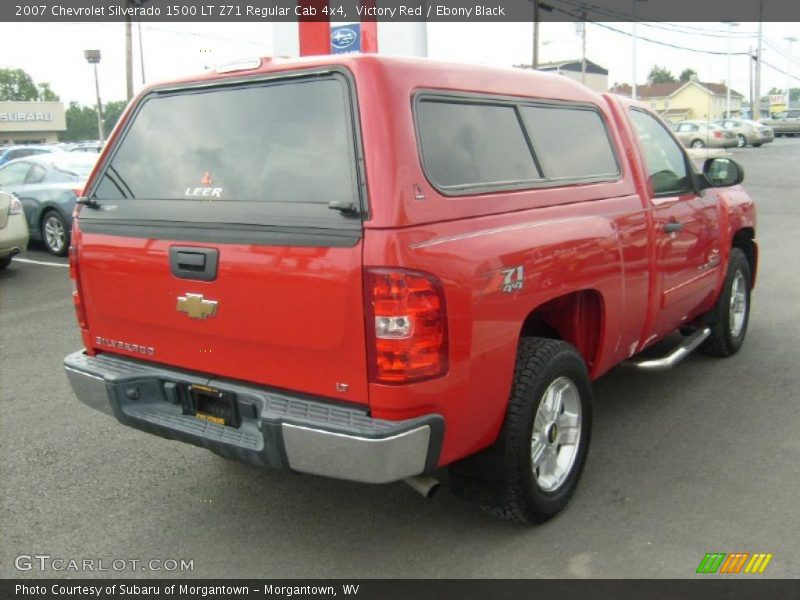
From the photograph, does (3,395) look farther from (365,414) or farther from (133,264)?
(365,414)

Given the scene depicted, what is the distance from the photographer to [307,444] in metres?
2.82

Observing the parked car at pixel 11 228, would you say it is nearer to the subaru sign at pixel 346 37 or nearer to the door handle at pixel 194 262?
the subaru sign at pixel 346 37

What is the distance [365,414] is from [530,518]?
102cm

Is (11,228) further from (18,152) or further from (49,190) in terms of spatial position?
(18,152)

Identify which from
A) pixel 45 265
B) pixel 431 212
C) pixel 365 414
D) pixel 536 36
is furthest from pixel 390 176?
pixel 536 36

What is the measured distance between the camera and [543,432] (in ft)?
Answer: 11.5

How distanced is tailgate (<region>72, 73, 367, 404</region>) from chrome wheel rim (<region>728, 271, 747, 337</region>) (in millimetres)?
3883

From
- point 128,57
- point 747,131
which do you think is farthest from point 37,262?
point 747,131

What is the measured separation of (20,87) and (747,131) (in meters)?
103

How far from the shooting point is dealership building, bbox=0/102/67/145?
80875 millimetres

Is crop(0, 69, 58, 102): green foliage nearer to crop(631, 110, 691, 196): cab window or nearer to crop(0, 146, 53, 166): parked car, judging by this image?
crop(0, 146, 53, 166): parked car

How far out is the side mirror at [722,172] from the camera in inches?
209

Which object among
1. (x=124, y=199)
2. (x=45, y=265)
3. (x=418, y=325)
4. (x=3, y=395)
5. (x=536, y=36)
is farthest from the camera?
(x=536, y=36)

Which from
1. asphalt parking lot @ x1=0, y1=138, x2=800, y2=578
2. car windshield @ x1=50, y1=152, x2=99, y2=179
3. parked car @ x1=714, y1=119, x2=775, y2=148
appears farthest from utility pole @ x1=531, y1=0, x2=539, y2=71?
asphalt parking lot @ x1=0, y1=138, x2=800, y2=578
